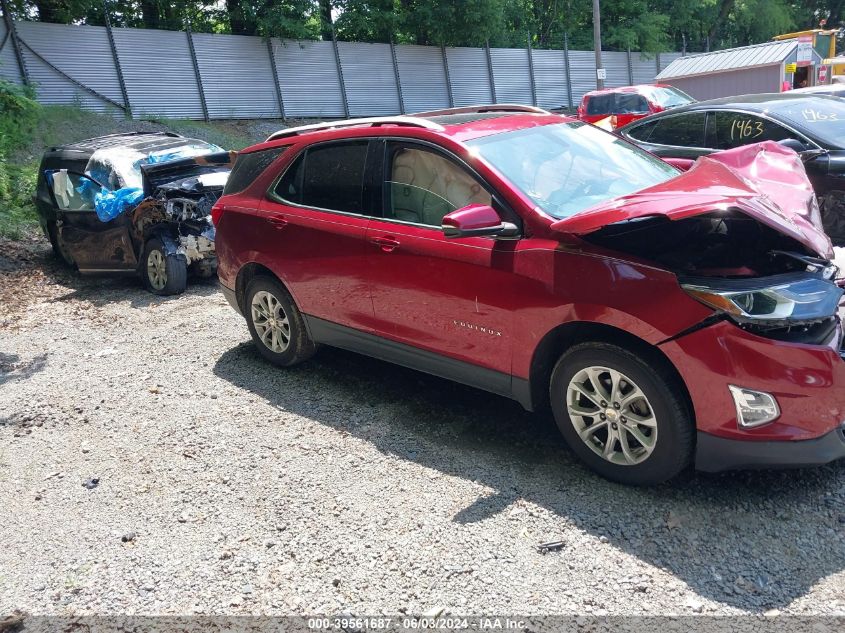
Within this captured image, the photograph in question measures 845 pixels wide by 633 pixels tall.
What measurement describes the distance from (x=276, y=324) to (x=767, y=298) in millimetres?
3485

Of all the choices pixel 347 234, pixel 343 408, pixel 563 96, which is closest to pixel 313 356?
pixel 343 408

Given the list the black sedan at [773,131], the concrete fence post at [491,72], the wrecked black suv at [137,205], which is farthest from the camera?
the concrete fence post at [491,72]

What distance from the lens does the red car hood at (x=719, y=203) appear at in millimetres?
3037

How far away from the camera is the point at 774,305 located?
2980 mm

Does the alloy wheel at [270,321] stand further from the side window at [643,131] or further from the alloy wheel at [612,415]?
the side window at [643,131]

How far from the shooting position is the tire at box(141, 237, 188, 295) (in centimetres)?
802

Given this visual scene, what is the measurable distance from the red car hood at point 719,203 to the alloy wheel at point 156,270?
5.88 metres

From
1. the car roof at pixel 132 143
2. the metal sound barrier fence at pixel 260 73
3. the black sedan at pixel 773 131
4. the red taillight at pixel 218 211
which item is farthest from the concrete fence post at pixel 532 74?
the red taillight at pixel 218 211

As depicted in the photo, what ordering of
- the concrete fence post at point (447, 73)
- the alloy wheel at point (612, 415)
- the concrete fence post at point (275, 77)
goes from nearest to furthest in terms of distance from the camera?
the alloy wheel at point (612, 415)
the concrete fence post at point (275, 77)
the concrete fence post at point (447, 73)

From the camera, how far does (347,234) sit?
178 inches

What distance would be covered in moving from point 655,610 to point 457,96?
26629mm

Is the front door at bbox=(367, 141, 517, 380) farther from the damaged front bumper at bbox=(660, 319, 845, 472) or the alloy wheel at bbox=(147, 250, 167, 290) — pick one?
the alloy wheel at bbox=(147, 250, 167, 290)

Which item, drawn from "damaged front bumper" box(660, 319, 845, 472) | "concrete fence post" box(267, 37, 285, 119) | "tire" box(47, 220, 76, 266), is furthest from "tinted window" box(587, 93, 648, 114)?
"damaged front bumper" box(660, 319, 845, 472)

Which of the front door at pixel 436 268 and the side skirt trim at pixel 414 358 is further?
the side skirt trim at pixel 414 358
